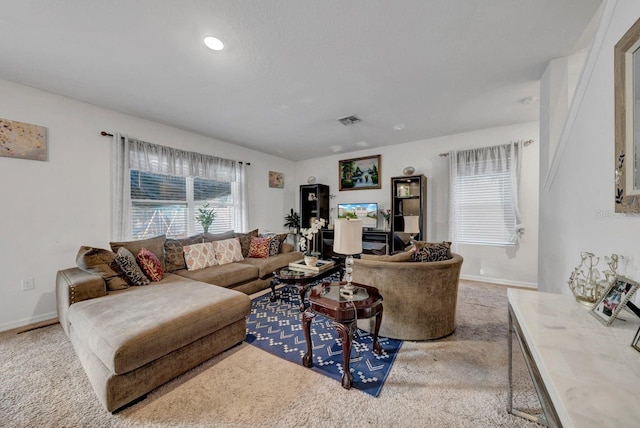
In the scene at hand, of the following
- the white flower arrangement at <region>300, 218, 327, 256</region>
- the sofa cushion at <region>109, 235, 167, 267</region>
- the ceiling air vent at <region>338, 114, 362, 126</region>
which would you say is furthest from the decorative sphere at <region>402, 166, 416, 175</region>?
the sofa cushion at <region>109, 235, 167, 267</region>

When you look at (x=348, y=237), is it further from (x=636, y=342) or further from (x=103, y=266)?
(x=103, y=266)

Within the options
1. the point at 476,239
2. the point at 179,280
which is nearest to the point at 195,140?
the point at 179,280

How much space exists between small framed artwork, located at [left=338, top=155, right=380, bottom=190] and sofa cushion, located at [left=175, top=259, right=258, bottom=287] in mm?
2958

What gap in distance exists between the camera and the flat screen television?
5047mm

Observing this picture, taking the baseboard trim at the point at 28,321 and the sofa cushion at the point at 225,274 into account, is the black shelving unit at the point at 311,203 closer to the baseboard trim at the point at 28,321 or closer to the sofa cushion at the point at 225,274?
the sofa cushion at the point at 225,274

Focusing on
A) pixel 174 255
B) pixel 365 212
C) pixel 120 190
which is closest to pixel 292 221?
pixel 365 212

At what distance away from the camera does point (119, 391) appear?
144cm

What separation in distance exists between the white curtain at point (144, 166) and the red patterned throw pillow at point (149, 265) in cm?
76

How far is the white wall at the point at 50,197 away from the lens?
246cm

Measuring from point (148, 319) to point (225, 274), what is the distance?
54.1 inches

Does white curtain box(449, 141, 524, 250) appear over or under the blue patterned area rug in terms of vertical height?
over

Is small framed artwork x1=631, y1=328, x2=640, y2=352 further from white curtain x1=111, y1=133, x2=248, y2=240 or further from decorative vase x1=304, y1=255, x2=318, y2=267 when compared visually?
white curtain x1=111, y1=133, x2=248, y2=240

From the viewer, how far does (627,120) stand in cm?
108

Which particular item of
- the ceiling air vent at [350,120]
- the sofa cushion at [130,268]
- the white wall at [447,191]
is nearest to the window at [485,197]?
the white wall at [447,191]
